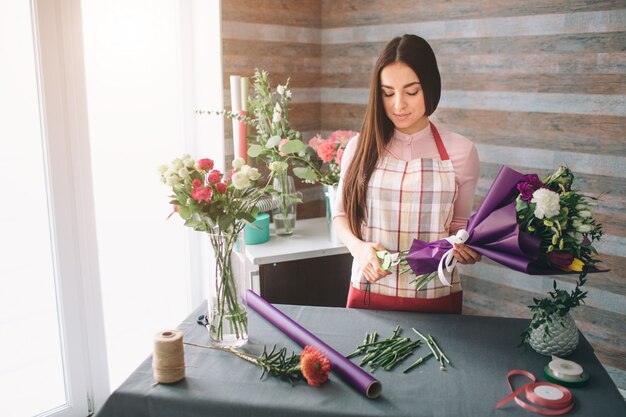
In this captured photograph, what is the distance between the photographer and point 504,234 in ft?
5.19

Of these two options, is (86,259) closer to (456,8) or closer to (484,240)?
(484,240)

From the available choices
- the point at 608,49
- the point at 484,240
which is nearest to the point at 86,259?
the point at 484,240

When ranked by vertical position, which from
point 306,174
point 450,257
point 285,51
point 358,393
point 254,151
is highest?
point 285,51

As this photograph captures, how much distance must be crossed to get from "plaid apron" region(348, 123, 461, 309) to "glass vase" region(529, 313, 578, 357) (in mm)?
469

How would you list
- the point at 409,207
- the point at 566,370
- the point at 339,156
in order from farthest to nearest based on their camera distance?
the point at 339,156
the point at 409,207
the point at 566,370

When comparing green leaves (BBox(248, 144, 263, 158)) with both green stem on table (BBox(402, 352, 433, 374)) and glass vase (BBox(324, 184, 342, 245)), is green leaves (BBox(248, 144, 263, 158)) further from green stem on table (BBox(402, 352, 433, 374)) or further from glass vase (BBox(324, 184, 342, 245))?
green stem on table (BBox(402, 352, 433, 374))

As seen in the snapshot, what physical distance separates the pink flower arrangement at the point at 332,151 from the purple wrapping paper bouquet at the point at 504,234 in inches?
37.8

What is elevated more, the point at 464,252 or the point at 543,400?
the point at 464,252

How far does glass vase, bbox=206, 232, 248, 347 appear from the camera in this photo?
1639mm

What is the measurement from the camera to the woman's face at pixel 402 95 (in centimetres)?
193

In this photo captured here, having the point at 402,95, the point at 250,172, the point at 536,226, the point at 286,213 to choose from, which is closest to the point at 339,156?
the point at 286,213

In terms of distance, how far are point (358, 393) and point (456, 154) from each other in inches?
36.4

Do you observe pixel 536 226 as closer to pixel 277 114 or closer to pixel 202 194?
pixel 202 194

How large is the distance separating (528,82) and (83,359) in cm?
234
